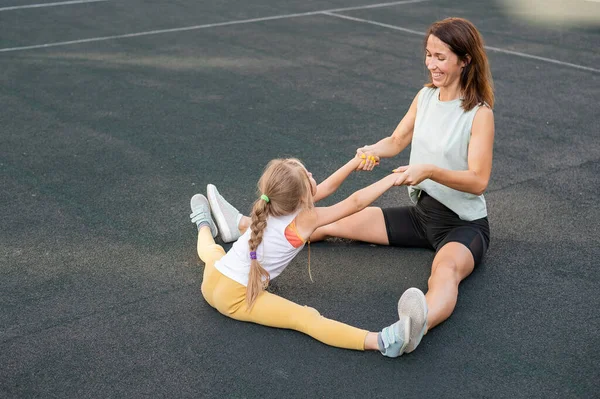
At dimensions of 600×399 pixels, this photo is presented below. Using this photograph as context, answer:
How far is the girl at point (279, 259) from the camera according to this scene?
3193 mm

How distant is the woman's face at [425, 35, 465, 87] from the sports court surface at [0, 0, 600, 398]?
0.91 metres

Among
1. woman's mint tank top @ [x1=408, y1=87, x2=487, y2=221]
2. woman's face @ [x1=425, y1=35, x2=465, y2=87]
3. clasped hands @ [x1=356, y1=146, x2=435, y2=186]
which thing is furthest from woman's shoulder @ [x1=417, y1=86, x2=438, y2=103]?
clasped hands @ [x1=356, y1=146, x2=435, y2=186]

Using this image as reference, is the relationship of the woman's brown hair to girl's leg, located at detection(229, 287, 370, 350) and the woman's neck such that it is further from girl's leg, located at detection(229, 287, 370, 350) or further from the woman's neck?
girl's leg, located at detection(229, 287, 370, 350)

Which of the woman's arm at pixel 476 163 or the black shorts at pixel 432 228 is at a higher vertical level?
the woman's arm at pixel 476 163

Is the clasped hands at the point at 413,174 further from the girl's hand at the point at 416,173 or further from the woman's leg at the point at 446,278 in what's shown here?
the woman's leg at the point at 446,278

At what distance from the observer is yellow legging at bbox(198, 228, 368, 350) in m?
3.17

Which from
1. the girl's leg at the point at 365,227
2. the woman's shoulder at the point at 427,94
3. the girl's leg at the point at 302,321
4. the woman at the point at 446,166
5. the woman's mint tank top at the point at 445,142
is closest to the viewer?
the girl's leg at the point at 302,321

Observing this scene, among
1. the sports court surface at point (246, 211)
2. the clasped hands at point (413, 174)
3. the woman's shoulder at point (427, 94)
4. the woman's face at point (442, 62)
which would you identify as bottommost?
the sports court surface at point (246, 211)

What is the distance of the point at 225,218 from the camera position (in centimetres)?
409

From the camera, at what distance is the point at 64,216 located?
175 inches

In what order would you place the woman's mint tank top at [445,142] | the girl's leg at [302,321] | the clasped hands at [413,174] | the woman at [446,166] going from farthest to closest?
the woman's mint tank top at [445,142] < the woman at [446,166] < the clasped hands at [413,174] < the girl's leg at [302,321]

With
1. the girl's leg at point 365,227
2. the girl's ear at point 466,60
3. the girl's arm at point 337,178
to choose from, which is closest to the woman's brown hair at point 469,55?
the girl's ear at point 466,60

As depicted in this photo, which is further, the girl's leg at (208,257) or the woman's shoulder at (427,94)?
the woman's shoulder at (427,94)

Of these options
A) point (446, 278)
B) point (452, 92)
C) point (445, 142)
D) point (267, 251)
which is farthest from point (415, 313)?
point (452, 92)
